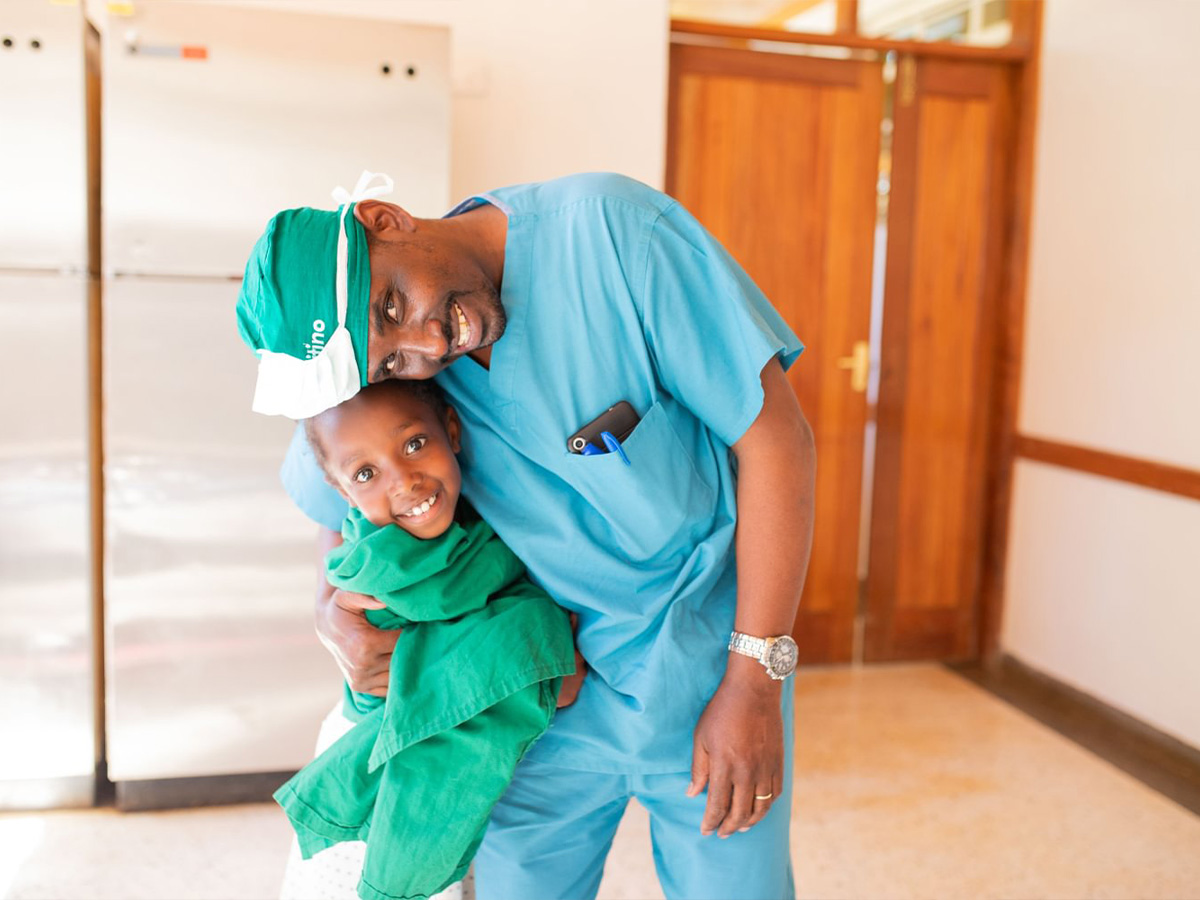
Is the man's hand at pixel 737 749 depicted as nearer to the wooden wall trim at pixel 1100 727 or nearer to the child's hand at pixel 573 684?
the child's hand at pixel 573 684

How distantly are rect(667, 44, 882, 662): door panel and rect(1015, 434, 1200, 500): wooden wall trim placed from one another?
56 centimetres

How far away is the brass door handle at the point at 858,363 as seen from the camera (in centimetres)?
355

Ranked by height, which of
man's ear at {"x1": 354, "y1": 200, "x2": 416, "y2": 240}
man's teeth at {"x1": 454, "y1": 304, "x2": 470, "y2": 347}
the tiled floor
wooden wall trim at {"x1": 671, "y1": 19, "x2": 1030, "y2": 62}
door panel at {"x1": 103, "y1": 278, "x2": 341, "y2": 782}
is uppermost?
wooden wall trim at {"x1": 671, "y1": 19, "x2": 1030, "y2": 62}

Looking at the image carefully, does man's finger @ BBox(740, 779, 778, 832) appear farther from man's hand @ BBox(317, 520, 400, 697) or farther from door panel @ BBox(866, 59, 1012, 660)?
door panel @ BBox(866, 59, 1012, 660)

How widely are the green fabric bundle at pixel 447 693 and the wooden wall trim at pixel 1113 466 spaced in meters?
2.37

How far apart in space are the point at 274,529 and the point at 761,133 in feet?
6.46

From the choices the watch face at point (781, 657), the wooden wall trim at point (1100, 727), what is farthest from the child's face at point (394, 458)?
the wooden wall trim at point (1100, 727)

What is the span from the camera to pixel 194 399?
2.44m

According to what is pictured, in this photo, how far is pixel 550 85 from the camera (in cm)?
299

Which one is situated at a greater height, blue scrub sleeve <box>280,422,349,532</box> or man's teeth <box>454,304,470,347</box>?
man's teeth <box>454,304,470,347</box>

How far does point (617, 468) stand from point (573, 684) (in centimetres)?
25

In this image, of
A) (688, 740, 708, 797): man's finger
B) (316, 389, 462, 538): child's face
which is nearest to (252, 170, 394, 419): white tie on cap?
(316, 389, 462, 538): child's face

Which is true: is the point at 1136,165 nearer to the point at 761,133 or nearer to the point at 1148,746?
the point at 761,133

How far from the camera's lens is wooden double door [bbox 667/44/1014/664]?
338 cm
